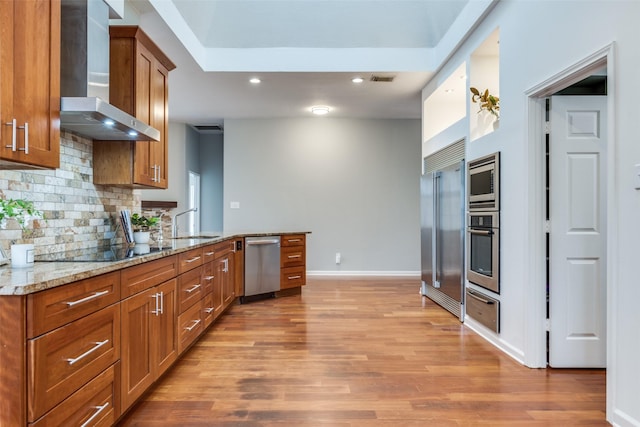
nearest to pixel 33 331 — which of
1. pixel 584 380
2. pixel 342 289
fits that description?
pixel 584 380

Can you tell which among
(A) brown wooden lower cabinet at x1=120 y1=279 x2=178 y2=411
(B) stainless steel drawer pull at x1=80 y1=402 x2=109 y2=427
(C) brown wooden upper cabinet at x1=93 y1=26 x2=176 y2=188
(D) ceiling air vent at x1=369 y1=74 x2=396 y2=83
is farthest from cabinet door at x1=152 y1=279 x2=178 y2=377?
(D) ceiling air vent at x1=369 y1=74 x2=396 y2=83

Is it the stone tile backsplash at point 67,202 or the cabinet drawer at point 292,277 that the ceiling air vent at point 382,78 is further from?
the stone tile backsplash at point 67,202

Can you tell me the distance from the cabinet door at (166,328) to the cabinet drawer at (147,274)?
6 centimetres

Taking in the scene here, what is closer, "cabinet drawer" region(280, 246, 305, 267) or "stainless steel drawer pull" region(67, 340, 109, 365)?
"stainless steel drawer pull" region(67, 340, 109, 365)

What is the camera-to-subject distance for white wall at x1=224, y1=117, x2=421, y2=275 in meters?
6.79

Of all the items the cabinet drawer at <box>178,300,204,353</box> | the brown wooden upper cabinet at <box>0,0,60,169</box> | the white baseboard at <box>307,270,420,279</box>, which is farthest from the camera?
the white baseboard at <box>307,270,420,279</box>

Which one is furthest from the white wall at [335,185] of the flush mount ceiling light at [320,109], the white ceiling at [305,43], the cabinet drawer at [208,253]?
the cabinet drawer at [208,253]

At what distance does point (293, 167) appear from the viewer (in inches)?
268

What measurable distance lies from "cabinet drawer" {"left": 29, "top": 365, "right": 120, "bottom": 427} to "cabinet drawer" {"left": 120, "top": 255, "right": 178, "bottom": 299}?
1.19 ft

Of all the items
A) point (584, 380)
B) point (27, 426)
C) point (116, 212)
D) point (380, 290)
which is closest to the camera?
point (27, 426)

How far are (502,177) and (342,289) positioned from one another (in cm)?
301

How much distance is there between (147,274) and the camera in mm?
2162

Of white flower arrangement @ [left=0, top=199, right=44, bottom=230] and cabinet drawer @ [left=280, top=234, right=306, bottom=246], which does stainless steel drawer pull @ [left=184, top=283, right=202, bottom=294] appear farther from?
cabinet drawer @ [left=280, top=234, right=306, bottom=246]

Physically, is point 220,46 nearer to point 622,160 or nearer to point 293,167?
point 293,167
